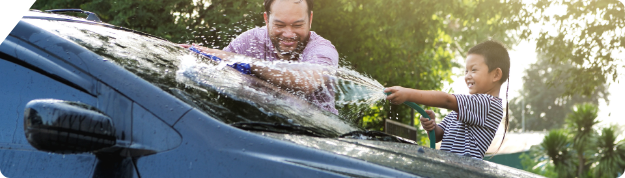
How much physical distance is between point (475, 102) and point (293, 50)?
1125 millimetres

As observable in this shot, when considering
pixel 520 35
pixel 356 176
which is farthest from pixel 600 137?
pixel 356 176

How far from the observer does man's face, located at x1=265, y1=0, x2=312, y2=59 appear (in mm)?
3279

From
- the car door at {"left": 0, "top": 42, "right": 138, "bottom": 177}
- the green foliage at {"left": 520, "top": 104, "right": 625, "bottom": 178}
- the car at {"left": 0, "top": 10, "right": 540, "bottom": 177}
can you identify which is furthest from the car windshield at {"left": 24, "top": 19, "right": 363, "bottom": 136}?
the green foliage at {"left": 520, "top": 104, "right": 625, "bottom": 178}

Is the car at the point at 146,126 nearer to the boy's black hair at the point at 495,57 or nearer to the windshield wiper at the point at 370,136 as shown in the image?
the windshield wiper at the point at 370,136

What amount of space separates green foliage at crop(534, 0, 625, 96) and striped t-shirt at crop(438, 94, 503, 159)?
204 inches

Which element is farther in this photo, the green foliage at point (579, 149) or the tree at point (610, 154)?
the green foliage at point (579, 149)

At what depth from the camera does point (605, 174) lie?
1226 centimetres

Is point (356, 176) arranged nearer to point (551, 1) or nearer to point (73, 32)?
point (73, 32)

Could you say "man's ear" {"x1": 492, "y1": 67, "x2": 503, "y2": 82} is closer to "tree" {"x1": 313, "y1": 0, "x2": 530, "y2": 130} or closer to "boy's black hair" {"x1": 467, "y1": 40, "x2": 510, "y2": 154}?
"boy's black hair" {"x1": 467, "y1": 40, "x2": 510, "y2": 154}

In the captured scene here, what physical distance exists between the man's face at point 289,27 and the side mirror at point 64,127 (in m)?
1.87

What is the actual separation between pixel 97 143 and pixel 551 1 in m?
7.25

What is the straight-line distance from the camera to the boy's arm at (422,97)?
2.58 m

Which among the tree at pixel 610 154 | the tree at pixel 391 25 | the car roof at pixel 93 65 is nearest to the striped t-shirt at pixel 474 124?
the car roof at pixel 93 65

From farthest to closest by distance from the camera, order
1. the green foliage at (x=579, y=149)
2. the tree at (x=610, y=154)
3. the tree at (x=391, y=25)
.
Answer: the green foliage at (x=579, y=149)
the tree at (x=610, y=154)
the tree at (x=391, y=25)
